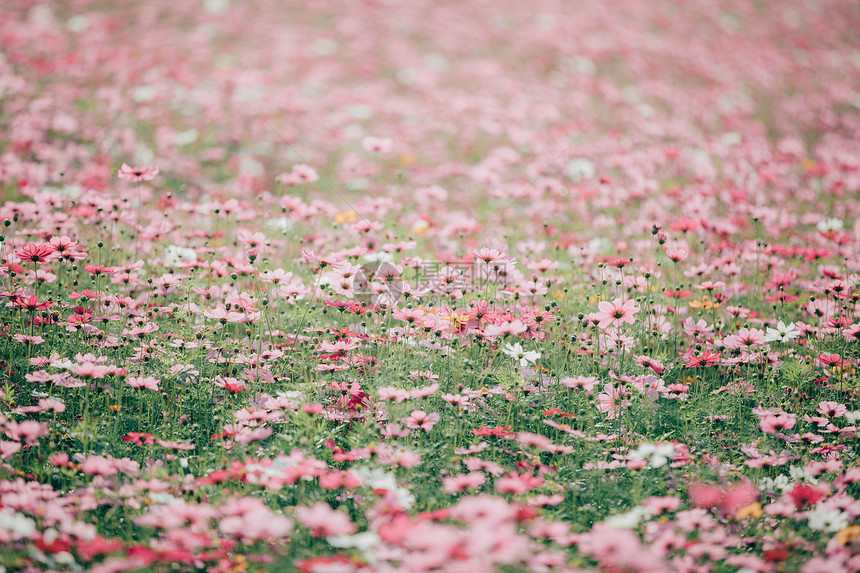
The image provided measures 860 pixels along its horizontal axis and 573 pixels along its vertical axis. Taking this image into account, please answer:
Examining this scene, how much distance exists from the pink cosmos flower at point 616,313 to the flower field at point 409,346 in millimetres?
13

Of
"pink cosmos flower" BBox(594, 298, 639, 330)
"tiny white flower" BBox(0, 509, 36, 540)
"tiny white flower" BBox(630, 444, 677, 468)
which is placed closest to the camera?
"tiny white flower" BBox(0, 509, 36, 540)

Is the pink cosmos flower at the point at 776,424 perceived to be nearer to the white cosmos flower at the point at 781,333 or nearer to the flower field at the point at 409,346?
the flower field at the point at 409,346

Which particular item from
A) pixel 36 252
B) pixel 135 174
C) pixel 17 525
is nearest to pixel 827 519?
pixel 17 525

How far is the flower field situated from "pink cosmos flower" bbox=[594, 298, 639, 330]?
13mm

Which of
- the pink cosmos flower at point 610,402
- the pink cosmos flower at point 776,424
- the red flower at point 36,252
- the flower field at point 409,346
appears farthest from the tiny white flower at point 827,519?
the red flower at point 36,252

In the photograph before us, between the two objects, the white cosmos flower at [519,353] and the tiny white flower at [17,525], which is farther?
the white cosmos flower at [519,353]

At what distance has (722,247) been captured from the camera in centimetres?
409

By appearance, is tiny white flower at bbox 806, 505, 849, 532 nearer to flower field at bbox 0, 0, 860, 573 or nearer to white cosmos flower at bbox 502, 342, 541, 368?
flower field at bbox 0, 0, 860, 573

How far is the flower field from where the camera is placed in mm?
1854

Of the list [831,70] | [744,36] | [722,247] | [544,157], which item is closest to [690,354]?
[722,247]

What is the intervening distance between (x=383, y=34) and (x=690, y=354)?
8.27 m

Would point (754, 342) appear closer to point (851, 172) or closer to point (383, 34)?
point (851, 172)

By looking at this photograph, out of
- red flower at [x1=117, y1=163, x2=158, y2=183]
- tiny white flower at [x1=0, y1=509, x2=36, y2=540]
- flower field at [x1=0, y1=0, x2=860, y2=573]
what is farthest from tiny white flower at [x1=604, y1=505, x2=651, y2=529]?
red flower at [x1=117, y1=163, x2=158, y2=183]

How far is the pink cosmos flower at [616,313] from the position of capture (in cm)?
272
